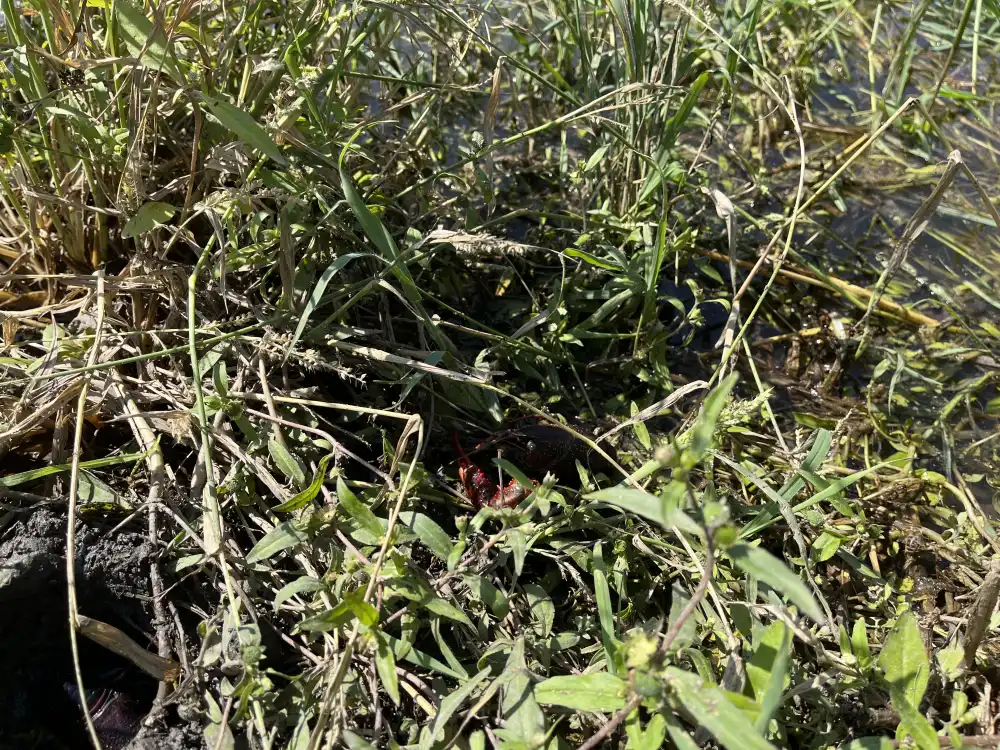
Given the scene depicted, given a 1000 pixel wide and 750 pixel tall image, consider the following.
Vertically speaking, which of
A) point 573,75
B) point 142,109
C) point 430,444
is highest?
point 142,109

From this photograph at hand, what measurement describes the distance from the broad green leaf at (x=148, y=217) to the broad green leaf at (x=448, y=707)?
101cm

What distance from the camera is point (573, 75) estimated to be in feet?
8.19

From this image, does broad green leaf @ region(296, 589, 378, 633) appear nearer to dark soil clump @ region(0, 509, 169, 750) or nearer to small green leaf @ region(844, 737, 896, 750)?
dark soil clump @ region(0, 509, 169, 750)

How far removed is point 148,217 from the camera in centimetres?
153

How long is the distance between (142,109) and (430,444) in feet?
2.86

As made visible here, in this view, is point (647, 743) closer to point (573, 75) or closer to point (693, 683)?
point (693, 683)

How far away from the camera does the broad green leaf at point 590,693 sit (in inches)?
42.9

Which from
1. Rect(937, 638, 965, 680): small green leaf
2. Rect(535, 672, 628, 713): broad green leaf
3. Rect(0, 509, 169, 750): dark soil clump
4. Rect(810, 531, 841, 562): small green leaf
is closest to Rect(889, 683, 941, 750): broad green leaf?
Rect(937, 638, 965, 680): small green leaf

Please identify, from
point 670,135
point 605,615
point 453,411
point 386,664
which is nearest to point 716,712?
point 605,615

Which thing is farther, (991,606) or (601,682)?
(991,606)

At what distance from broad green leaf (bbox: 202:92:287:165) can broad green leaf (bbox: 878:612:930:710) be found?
1.23 m

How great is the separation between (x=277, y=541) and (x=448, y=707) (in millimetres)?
388

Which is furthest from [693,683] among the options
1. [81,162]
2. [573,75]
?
[573,75]

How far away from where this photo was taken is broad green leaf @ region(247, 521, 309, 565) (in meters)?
1.32
